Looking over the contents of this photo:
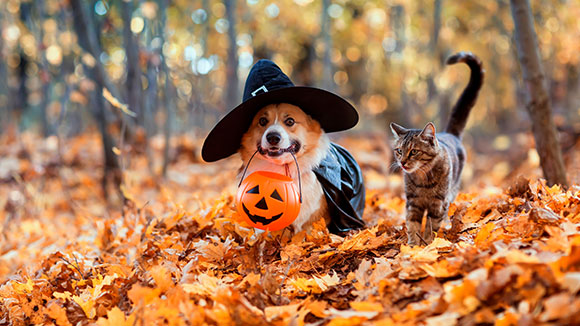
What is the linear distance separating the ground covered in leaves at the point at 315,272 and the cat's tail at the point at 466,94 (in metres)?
0.71

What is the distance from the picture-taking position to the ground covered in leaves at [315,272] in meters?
1.52

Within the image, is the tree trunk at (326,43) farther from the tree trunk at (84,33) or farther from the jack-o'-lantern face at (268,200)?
the jack-o'-lantern face at (268,200)

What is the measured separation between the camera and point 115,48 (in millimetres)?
16094

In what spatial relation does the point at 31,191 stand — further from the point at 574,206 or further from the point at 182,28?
the point at 182,28

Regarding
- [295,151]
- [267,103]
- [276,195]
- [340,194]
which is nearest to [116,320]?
[276,195]

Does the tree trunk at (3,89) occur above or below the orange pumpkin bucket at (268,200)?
above

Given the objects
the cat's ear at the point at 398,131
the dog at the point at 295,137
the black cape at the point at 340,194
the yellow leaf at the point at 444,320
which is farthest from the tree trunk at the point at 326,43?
the yellow leaf at the point at 444,320

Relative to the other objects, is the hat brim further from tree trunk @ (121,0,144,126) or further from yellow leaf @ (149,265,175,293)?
tree trunk @ (121,0,144,126)

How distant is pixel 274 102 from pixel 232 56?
7.23 meters

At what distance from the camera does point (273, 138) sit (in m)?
2.83

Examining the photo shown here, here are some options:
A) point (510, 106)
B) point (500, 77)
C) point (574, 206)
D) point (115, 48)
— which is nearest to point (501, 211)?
point (574, 206)

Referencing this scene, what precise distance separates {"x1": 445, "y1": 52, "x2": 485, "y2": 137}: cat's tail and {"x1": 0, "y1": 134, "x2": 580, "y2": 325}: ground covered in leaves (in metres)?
0.71

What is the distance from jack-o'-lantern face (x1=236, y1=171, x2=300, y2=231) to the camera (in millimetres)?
2787

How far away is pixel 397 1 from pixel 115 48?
10.4m
